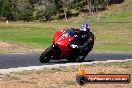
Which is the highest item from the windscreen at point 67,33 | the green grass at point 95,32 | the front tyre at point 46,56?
the windscreen at point 67,33

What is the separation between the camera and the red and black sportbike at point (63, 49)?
18812 millimetres

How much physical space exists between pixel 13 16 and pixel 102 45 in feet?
151

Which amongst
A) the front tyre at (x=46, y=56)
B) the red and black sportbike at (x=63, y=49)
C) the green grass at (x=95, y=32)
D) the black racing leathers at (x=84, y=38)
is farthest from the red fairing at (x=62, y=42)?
the green grass at (x=95, y=32)

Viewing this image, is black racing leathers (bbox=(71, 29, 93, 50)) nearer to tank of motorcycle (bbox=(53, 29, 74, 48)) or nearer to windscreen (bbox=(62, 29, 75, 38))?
windscreen (bbox=(62, 29, 75, 38))

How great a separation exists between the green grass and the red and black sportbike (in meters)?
12.4

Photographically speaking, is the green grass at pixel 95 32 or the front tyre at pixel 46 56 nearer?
the front tyre at pixel 46 56

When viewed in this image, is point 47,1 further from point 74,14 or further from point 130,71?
point 130,71

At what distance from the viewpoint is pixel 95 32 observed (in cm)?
5006

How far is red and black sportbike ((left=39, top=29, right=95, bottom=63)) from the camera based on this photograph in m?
18.8

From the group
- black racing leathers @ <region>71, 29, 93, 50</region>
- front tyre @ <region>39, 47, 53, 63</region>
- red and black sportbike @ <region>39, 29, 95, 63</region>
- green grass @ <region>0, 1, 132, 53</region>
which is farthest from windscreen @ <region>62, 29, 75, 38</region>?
green grass @ <region>0, 1, 132, 53</region>

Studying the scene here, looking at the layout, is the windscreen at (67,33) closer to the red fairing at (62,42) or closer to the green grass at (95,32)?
the red fairing at (62,42)

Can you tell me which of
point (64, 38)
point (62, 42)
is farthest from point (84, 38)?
point (62, 42)

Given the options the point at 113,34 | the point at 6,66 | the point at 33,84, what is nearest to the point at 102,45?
the point at 113,34

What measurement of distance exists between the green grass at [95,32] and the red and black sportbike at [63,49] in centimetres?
1238
